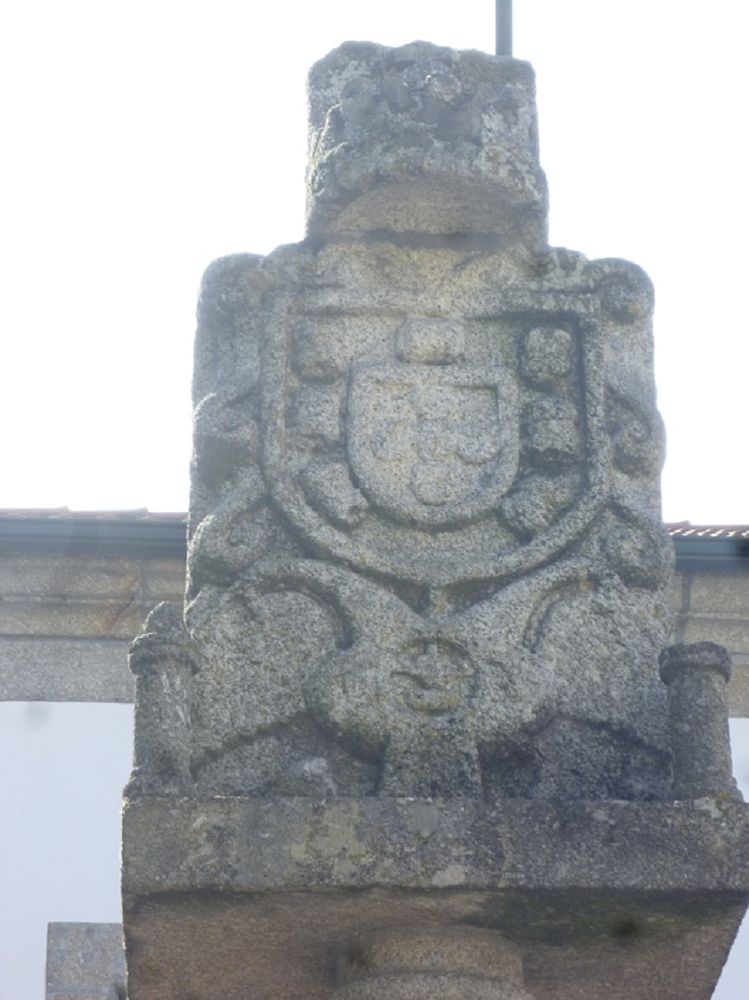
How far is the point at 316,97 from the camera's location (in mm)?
5645

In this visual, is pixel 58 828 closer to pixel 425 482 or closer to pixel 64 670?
pixel 64 670

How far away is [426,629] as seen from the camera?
5.08 m

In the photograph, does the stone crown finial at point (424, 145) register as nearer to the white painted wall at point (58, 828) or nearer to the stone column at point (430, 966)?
the stone column at point (430, 966)

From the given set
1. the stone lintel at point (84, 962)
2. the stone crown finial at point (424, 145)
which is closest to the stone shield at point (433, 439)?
the stone crown finial at point (424, 145)

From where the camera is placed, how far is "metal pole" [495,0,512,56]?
19.3 feet

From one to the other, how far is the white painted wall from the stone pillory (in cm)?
245

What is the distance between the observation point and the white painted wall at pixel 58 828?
7.43 meters

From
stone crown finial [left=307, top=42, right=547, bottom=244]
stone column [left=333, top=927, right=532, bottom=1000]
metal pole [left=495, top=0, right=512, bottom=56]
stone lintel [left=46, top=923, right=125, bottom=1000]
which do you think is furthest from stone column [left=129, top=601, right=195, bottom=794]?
stone lintel [left=46, top=923, right=125, bottom=1000]

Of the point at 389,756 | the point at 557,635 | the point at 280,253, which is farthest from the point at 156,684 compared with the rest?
the point at 280,253

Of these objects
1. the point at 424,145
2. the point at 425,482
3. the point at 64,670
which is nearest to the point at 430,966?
the point at 425,482

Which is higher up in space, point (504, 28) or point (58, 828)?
point (504, 28)

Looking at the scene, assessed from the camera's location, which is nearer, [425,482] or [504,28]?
[425,482]

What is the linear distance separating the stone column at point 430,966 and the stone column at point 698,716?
1.72 feet

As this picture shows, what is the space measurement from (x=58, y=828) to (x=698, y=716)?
131 inches
